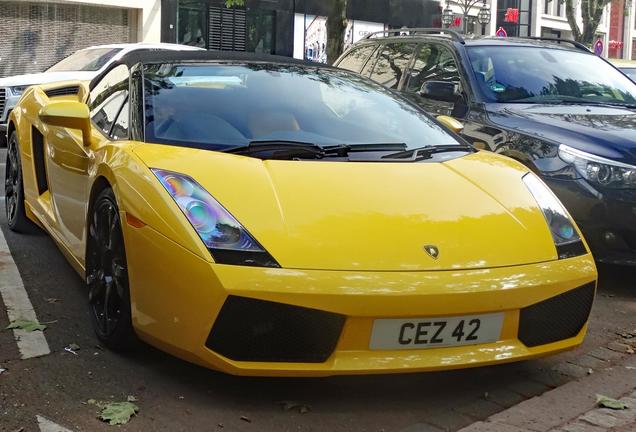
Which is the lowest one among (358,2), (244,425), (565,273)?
(244,425)

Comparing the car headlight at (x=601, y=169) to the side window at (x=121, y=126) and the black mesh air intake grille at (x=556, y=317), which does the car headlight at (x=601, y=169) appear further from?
the side window at (x=121, y=126)

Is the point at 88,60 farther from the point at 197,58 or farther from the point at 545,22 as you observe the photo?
the point at 545,22

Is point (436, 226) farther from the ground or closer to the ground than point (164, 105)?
closer to the ground

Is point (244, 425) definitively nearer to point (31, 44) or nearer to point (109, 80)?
point (109, 80)

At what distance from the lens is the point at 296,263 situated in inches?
128

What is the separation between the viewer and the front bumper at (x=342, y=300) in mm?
3186

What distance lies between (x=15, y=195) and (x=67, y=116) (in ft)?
7.26

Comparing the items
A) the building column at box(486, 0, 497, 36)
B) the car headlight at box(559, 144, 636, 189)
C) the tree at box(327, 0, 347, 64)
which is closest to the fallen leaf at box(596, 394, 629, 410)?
the car headlight at box(559, 144, 636, 189)

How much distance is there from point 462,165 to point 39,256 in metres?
2.91

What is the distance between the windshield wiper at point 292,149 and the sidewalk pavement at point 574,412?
133 cm

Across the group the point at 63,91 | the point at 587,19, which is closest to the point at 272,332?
the point at 63,91

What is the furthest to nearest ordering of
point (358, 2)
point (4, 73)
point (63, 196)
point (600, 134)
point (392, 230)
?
point (358, 2)
point (4, 73)
point (600, 134)
point (63, 196)
point (392, 230)

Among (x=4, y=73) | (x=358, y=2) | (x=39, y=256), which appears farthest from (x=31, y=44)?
(x=39, y=256)

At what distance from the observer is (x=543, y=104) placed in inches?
253
